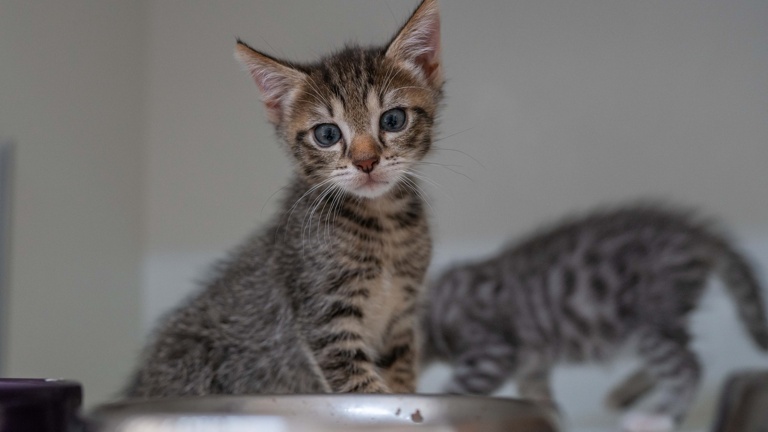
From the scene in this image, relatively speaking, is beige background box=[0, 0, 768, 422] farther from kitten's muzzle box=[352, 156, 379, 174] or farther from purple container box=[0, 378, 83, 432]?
purple container box=[0, 378, 83, 432]

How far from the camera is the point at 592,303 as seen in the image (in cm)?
164

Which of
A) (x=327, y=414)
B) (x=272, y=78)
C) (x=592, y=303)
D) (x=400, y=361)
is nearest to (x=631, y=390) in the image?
(x=592, y=303)

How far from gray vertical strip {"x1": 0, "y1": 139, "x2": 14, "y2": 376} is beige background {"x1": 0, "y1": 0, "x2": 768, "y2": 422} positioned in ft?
0.05

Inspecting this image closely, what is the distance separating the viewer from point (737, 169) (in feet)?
4.55

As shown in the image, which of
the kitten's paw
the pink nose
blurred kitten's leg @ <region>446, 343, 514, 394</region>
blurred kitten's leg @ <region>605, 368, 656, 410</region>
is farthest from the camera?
blurred kitten's leg @ <region>446, 343, 514, 394</region>

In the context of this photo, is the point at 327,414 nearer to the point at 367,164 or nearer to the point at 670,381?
the point at 367,164

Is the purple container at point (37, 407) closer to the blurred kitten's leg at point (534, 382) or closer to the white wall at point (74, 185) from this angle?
the white wall at point (74, 185)

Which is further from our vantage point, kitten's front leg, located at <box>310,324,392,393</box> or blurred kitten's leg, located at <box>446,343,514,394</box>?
blurred kitten's leg, located at <box>446,343,514,394</box>

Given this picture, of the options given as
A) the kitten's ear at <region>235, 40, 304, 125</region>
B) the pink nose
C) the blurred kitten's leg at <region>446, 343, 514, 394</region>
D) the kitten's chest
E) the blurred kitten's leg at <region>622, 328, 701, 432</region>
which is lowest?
the blurred kitten's leg at <region>446, 343, 514, 394</region>

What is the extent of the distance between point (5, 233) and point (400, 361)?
651mm

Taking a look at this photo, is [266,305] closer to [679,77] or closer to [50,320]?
[50,320]

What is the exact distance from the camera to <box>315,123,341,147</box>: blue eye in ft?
3.11

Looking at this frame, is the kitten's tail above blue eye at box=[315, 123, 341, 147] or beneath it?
beneath

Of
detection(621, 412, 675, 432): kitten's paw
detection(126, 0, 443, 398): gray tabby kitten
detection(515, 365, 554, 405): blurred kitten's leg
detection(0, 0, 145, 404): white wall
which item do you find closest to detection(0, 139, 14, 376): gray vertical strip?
detection(0, 0, 145, 404): white wall
